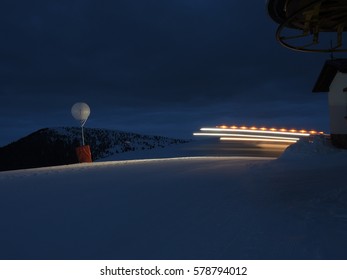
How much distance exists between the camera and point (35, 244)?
402cm

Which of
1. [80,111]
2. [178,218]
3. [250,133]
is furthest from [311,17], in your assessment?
[80,111]

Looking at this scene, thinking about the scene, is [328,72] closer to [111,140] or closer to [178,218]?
[178,218]

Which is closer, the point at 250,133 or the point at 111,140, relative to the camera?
the point at 250,133

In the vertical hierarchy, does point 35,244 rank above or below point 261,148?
below

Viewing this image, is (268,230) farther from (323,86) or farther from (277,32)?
(323,86)

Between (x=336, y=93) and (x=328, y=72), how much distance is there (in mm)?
1235

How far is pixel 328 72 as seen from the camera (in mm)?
17344

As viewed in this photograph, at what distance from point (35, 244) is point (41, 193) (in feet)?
10.9

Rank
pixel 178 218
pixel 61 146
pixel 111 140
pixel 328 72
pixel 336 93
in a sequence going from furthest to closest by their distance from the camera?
pixel 111 140 → pixel 61 146 → pixel 328 72 → pixel 336 93 → pixel 178 218

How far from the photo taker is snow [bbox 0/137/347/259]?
3717 millimetres

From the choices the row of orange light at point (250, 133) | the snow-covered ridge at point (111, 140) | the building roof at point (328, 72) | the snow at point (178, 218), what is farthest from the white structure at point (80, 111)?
the snow-covered ridge at point (111, 140)

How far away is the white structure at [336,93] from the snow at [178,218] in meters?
9.00
